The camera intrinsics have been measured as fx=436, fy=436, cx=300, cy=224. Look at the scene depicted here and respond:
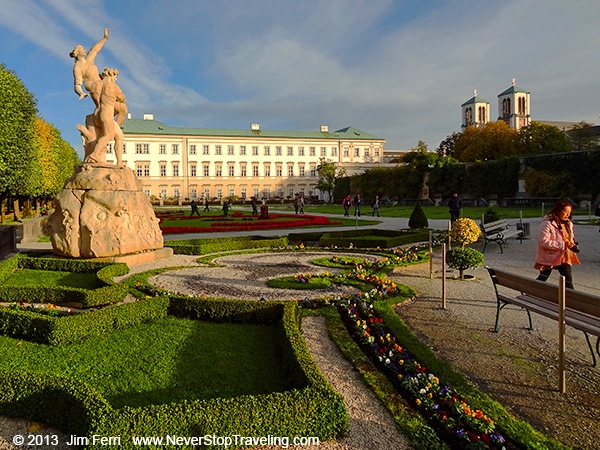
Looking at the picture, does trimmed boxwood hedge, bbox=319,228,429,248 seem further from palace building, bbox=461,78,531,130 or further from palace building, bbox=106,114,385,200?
palace building, bbox=461,78,531,130

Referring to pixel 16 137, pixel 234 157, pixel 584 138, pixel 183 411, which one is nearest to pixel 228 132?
pixel 234 157

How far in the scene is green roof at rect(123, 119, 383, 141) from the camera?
199 feet

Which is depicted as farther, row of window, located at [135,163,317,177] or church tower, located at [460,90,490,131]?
church tower, located at [460,90,490,131]

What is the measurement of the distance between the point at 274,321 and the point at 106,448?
2.64 metres

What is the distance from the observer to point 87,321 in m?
4.31

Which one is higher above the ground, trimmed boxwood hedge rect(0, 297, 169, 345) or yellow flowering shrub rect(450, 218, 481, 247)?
yellow flowering shrub rect(450, 218, 481, 247)

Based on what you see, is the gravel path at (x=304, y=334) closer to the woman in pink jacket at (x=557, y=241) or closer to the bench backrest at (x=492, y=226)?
the woman in pink jacket at (x=557, y=241)

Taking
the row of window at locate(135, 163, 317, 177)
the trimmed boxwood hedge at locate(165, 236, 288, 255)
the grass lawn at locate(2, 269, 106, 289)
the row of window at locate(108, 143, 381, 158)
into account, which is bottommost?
the grass lawn at locate(2, 269, 106, 289)

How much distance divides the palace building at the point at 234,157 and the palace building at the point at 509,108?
25.7 metres

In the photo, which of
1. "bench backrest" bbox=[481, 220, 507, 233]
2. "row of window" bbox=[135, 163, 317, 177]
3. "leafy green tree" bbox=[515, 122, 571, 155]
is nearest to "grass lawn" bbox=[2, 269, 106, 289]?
"bench backrest" bbox=[481, 220, 507, 233]

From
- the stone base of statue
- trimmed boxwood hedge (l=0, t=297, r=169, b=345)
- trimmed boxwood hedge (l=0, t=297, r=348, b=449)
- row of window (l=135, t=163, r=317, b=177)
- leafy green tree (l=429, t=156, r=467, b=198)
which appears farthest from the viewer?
row of window (l=135, t=163, r=317, b=177)

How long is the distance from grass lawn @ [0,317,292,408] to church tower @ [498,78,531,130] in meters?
Answer: 81.9

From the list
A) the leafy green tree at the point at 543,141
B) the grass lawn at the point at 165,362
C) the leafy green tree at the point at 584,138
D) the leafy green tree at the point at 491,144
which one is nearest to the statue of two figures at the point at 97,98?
the grass lawn at the point at 165,362

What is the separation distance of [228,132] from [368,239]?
56.2 m
